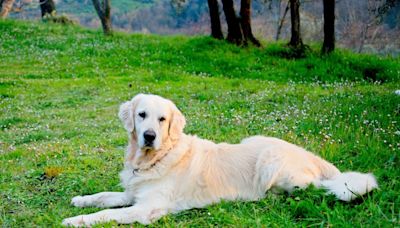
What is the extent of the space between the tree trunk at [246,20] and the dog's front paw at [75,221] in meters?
16.4

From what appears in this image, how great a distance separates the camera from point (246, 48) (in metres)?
20.0

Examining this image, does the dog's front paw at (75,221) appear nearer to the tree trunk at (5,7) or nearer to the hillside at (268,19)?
the hillside at (268,19)

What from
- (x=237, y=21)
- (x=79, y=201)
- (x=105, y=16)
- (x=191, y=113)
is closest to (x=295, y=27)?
(x=237, y=21)

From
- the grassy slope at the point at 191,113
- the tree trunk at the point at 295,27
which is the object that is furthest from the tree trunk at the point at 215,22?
the tree trunk at the point at 295,27

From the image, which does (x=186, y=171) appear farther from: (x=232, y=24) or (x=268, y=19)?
(x=268, y=19)

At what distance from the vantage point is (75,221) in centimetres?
511

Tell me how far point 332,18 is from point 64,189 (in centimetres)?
1499

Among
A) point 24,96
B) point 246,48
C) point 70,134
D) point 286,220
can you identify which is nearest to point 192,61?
point 246,48

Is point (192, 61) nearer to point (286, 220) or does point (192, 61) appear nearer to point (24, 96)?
point (24, 96)

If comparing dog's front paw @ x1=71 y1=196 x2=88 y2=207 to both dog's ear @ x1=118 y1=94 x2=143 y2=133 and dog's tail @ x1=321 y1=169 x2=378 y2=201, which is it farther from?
dog's tail @ x1=321 y1=169 x2=378 y2=201

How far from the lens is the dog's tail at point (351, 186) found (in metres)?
5.06

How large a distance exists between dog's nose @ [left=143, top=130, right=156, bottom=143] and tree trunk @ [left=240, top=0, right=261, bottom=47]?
51.7 feet

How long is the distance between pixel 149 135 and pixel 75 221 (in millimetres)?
1271

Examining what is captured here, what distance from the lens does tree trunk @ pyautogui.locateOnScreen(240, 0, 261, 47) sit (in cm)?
2056
